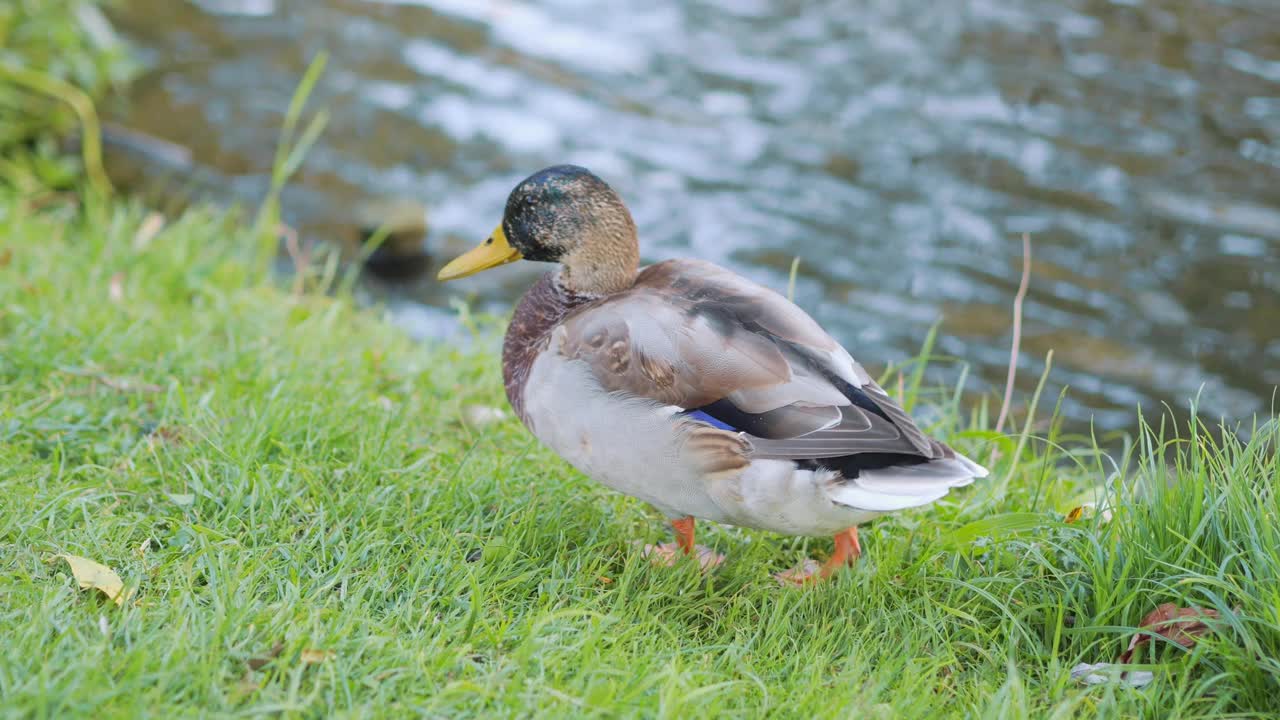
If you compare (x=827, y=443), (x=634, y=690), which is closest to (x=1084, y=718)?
(x=827, y=443)

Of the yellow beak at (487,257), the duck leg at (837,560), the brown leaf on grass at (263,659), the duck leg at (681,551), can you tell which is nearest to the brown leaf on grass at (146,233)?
the yellow beak at (487,257)

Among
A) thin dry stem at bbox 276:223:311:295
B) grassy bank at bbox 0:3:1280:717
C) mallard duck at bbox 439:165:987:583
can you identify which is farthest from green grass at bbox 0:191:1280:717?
thin dry stem at bbox 276:223:311:295

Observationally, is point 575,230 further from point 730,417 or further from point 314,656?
point 314,656

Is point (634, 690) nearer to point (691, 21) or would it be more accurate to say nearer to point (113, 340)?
point (113, 340)

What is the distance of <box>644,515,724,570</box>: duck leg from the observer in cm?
262

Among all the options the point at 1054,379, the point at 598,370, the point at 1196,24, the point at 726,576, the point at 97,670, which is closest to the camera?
the point at 97,670

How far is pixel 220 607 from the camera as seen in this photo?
210 centimetres

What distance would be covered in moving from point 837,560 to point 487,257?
1.13 m

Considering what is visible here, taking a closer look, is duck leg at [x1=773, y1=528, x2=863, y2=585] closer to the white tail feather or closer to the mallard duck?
the mallard duck

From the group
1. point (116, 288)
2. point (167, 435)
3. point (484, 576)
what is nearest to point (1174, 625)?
point (484, 576)

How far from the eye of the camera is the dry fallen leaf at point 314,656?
2037 millimetres

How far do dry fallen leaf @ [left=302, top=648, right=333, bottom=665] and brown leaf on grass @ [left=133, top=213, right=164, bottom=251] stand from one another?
2.78 metres

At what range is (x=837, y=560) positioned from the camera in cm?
265

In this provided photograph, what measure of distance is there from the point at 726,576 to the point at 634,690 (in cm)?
64
